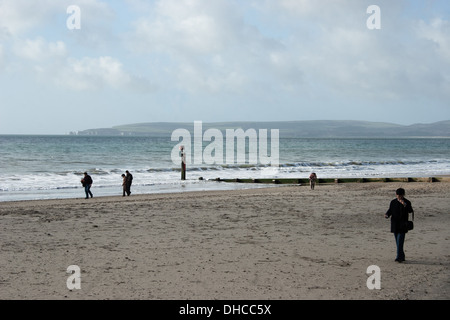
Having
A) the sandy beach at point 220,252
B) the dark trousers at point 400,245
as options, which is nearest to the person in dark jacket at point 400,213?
the dark trousers at point 400,245

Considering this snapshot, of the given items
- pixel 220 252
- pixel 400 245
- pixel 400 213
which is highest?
pixel 400 213

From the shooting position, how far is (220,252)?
1106 centimetres

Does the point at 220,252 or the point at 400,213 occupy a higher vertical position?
the point at 400,213

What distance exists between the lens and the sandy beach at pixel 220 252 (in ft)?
27.3

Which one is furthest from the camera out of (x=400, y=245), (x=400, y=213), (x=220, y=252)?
(x=220, y=252)

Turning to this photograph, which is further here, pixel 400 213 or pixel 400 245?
pixel 400 245

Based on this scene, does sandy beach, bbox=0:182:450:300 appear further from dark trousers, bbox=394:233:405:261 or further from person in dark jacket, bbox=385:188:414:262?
person in dark jacket, bbox=385:188:414:262

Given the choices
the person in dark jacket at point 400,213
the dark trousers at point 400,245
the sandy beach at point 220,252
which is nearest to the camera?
the sandy beach at point 220,252

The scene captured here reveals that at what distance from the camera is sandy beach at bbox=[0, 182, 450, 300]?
8.33 meters

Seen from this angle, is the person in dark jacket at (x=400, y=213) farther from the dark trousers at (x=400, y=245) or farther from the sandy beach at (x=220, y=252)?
the sandy beach at (x=220, y=252)

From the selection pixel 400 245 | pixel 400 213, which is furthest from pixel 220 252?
pixel 400 213

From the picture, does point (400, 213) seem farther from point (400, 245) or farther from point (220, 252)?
point (220, 252)

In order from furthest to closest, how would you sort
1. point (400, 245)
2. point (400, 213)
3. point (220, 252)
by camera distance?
point (220, 252), point (400, 245), point (400, 213)

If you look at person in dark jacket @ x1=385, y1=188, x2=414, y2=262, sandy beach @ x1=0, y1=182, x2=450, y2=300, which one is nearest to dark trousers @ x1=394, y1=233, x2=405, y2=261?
person in dark jacket @ x1=385, y1=188, x2=414, y2=262
